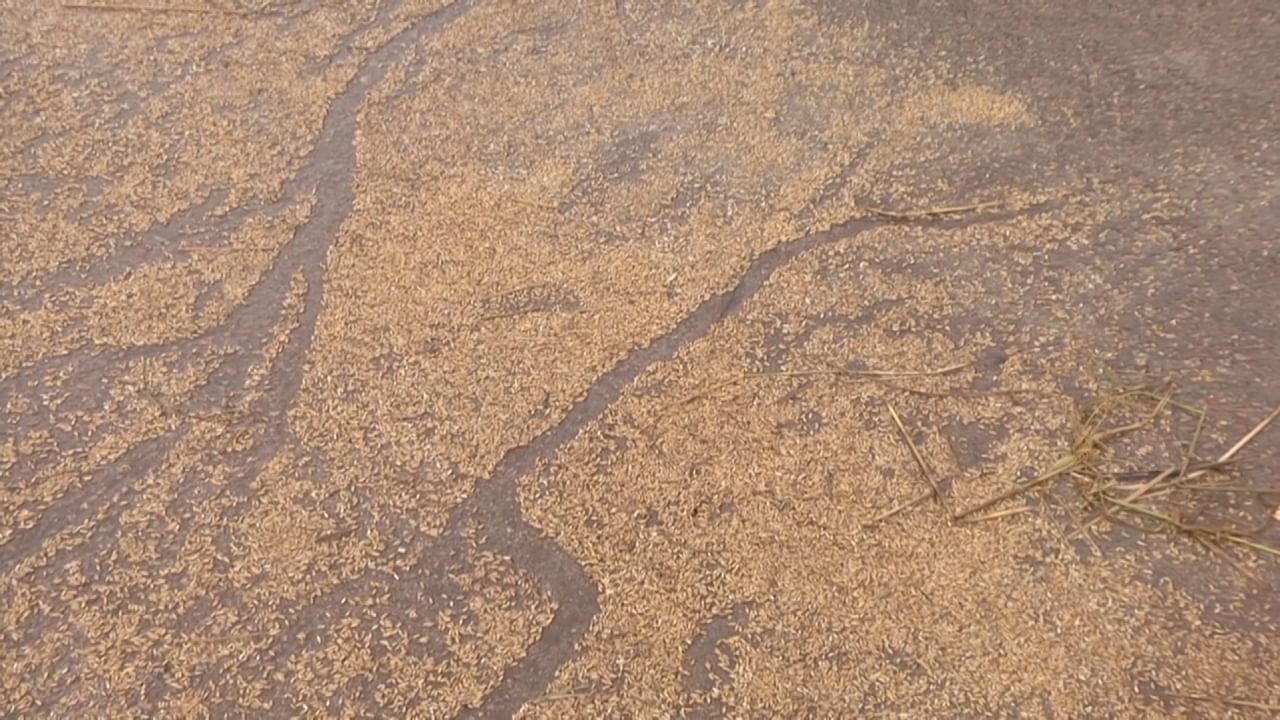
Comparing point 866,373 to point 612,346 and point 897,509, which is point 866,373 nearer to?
point 897,509

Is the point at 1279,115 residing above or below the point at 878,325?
below

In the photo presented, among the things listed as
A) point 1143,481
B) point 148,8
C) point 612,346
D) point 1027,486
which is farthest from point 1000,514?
point 148,8

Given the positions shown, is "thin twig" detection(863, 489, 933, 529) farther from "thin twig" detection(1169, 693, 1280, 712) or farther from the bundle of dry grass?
"thin twig" detection(1169, 693, 1280, 712)

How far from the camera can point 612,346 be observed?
1562 millimetres

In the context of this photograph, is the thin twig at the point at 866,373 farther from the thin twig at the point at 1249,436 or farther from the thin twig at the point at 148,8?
the thin twig at the point at 148,8

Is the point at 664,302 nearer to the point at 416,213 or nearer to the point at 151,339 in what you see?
the point at 416,213

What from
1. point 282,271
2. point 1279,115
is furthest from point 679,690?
point 1279,115

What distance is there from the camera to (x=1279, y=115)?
185cm

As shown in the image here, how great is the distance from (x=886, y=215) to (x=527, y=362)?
608 millimetres

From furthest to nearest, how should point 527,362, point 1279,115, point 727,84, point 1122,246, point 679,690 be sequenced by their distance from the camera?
point 727,84 < point 1279,115 < point 1122,246 < point 527,362 < point 679,690

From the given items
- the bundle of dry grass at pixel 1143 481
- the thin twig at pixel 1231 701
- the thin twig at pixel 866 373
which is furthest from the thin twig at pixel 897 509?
the thin twig at pixel 1231 701

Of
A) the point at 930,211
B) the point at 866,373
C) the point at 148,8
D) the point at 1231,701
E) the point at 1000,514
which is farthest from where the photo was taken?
the point at 148,8

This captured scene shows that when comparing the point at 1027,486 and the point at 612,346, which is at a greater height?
the point at 612,346

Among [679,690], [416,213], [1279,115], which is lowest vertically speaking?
[1279,115]
